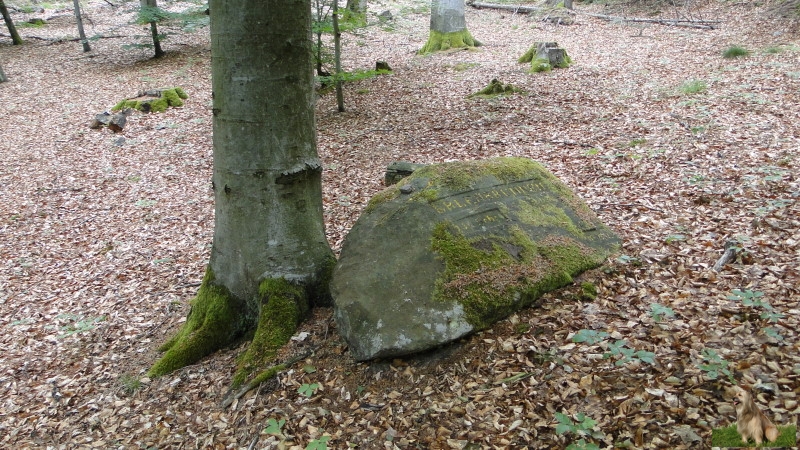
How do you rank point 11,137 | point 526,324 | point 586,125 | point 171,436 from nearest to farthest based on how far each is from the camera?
1. point 171,436
2. point 526,324
3. point 586,125
4. point 11,137

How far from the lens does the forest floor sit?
2898 millimetres

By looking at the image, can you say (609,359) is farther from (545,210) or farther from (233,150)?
(233,150)

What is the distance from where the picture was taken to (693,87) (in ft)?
29.1

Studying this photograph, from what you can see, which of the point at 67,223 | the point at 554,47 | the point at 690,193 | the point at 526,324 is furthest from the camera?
the point at 554,47

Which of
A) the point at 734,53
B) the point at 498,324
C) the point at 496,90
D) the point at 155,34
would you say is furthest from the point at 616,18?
the point at 498,324

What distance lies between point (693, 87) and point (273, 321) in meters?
8.56

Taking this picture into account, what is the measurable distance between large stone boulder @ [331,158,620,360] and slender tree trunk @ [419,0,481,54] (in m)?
11.0

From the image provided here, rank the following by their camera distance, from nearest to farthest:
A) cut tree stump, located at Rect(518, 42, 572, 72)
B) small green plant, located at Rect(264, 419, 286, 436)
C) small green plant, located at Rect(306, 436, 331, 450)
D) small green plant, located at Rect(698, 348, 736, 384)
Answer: small green plant, located at Rect(698, 348, 736, 384)
small green plant, located at Rect(306, 436, 331, 450)
small green plant, located at Rect(264, 419, 286, 436)
cut tree stump, located at Rect(518, 42, 572, 72)

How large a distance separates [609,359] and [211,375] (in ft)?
9.15

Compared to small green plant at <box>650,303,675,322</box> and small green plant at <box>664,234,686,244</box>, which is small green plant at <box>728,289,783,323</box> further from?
small green plant at <box>664,234,686,244</box>

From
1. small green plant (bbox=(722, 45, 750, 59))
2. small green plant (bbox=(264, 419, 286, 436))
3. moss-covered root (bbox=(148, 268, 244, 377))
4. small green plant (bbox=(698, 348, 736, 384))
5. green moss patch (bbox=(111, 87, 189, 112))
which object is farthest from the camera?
green moss patch (bbox=(111, 87, 189, 112))

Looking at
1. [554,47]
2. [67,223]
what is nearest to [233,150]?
[67,223]

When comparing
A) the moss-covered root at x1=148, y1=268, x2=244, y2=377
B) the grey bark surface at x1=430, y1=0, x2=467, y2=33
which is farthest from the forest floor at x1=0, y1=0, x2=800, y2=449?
the grey bark surface at x1=430, y1=0, x2=467, y2=33

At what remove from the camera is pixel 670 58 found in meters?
11.6
